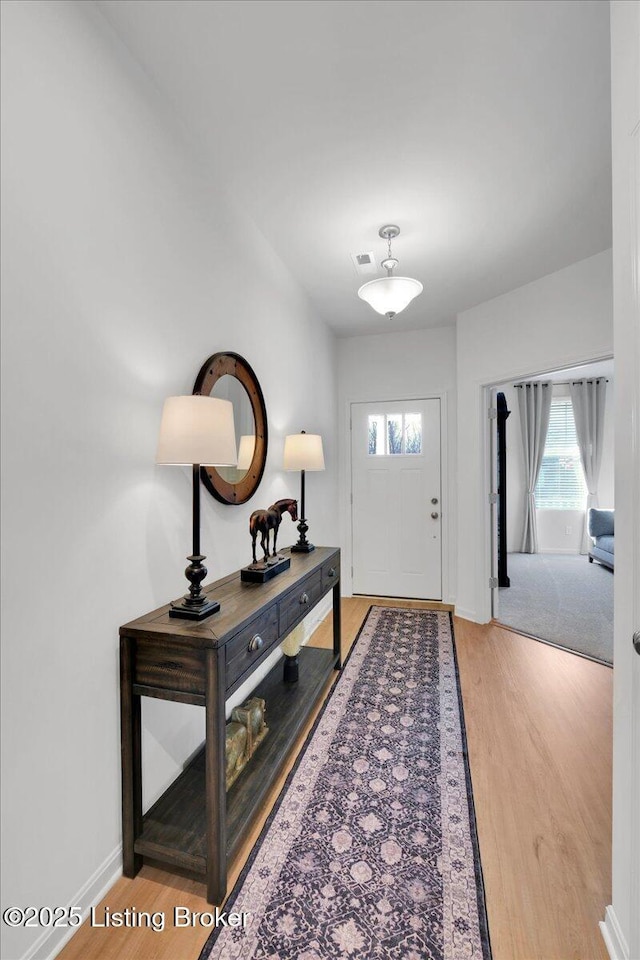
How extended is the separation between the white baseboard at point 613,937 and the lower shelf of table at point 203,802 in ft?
3.55

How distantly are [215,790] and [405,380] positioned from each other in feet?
12.4

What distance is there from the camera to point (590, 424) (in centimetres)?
631

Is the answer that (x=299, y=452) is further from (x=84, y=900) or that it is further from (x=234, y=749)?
(x=84, y=900)

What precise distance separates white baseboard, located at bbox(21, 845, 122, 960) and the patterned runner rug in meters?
0.37

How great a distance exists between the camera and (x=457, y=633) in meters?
3.47

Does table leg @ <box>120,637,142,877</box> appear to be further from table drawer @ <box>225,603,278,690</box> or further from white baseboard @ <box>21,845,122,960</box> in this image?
table drawer @ <box>225,603,278,690</box>

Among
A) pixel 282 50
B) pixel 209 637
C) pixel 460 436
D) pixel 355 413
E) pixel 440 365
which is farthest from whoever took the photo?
pixel 355 413

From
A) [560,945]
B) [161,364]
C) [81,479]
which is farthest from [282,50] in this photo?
[560,945]

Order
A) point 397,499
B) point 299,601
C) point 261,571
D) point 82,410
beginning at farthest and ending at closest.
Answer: point 397,499 → point 299,601 → point 261,571 → point 82,410

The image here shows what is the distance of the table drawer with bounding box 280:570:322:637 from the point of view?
1894 millimetres

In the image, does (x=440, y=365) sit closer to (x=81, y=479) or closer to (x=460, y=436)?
(x=460, y=436)

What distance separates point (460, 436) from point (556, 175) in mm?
2123

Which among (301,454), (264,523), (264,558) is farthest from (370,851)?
(301,454)

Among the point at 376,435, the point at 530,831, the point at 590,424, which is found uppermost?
the point at 590,424
